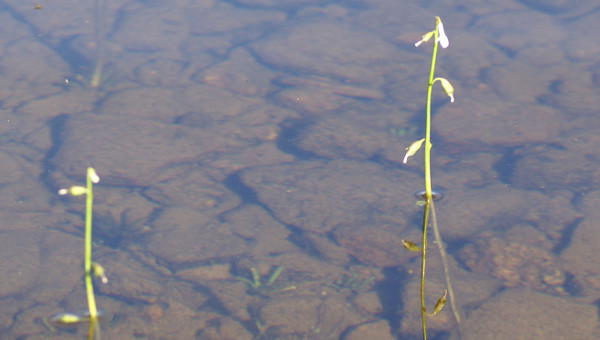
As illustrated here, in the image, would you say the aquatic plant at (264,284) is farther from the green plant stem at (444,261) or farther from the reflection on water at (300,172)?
the green plant stem at (444,261)

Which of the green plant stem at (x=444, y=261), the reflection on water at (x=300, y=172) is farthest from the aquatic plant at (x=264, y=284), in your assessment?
the green plant stem at (x=444, y=261)

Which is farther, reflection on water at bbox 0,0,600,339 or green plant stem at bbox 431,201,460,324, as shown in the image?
reflection on water at bbox 0,0,600,339

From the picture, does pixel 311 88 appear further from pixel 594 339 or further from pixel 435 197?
pixel 594 339

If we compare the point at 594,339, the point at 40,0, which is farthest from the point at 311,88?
the point at 40,0

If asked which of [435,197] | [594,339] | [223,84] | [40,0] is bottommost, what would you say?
[40,0]

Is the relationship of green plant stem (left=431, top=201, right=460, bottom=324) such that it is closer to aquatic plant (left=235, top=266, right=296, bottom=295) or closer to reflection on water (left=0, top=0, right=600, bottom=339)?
reflection on water (left=0, top=0, right=600, bottom=339)

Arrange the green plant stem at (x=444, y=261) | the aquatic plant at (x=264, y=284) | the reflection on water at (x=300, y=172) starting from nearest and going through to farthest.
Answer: the green plant stem at (x=444, y=261)
the reflection on water at (x=300, y=172)
the aquatic plant at (x=264, y=284)

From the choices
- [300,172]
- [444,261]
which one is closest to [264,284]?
[444,261]

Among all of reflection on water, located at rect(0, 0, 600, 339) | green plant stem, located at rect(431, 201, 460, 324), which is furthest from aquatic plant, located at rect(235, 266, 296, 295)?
green plant stem, located at rect(431, 201, 460, 324)
